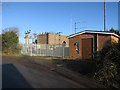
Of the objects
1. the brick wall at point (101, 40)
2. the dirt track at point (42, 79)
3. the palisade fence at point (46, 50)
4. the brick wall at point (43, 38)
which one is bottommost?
the dirt track at point (42, 79)

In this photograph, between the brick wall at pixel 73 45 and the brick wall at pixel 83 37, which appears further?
the brick wall at pixel 73 45

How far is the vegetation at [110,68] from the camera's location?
18.7 feet

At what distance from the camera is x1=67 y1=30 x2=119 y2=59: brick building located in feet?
43.1

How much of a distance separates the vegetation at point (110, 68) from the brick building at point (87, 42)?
6372 millimetres

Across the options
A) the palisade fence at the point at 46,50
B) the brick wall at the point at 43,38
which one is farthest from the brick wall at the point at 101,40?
the brick wall at the point at 43,38

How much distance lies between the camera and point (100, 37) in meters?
13.3

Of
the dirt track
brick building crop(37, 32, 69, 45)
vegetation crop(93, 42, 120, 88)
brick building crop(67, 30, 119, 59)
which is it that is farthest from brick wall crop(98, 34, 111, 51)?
brick building crop(37, 32, 69, 45)

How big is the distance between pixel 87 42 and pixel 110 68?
847 cm

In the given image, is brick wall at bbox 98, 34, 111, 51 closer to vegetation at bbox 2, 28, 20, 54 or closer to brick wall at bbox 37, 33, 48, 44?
vegetation at bbox 2, 28, 20, 54

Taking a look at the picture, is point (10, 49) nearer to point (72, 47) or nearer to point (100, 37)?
point (72, 47)

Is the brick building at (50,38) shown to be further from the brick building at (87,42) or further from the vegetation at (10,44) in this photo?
the brick building at (87,42)

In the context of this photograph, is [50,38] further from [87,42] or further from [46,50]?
A: [87,42]

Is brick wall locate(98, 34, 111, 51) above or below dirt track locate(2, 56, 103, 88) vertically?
above

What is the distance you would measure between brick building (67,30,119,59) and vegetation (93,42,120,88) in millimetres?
6372
